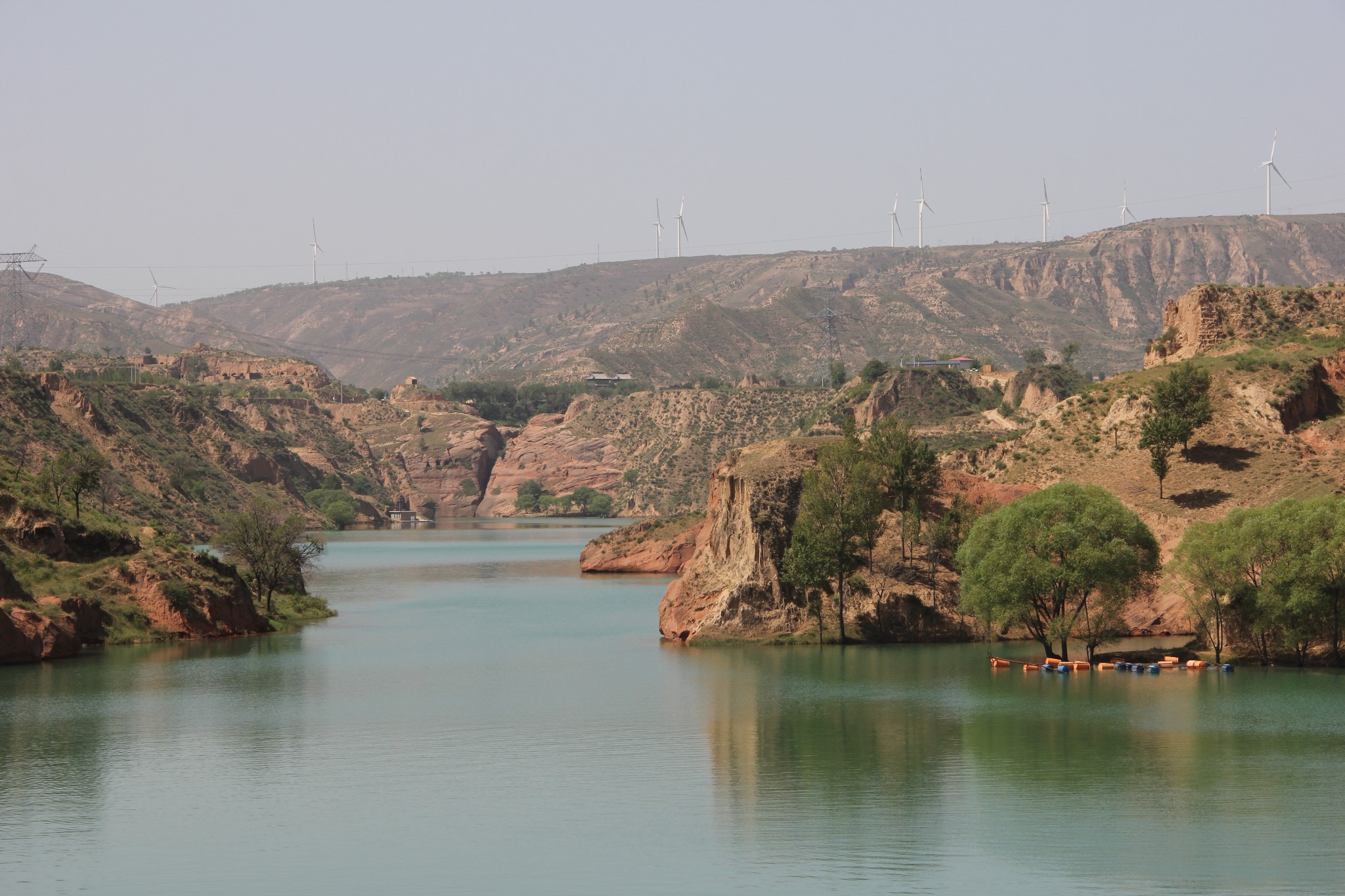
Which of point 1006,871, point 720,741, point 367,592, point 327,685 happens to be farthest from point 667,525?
point 1006,871

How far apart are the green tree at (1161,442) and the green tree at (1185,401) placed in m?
0.41

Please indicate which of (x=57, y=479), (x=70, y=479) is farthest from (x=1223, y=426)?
(x=57, y=479)

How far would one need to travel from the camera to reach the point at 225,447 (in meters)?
198

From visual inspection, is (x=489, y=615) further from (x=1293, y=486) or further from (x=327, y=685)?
(x=1293, y=486)

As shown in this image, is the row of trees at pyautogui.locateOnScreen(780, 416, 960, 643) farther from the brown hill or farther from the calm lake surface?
the brown hill

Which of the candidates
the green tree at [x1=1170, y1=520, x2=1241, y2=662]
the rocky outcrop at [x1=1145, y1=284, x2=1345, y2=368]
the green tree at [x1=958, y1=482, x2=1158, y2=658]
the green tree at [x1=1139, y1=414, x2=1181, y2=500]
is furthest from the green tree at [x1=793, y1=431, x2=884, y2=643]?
the rocky outcrop at [x1=1145, y1=284, x2=1345, y2=368]

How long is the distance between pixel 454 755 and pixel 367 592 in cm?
6499

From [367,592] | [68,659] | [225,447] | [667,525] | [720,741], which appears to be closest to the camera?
[720,741]

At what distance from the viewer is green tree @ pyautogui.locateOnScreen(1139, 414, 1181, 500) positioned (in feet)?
258

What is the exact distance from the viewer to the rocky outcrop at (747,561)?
225 feet

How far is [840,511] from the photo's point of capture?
6719cm

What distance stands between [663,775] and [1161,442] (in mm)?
46519

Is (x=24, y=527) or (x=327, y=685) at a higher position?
(x=24, y=527)

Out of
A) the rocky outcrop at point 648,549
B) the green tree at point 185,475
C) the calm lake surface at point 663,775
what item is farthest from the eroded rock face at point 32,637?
the green tree at point 185,475
